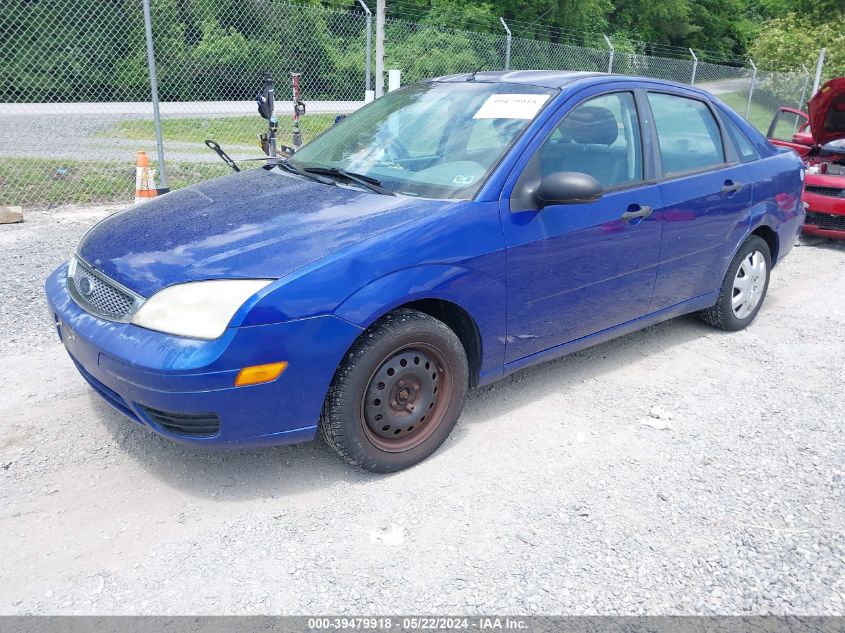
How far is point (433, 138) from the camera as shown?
3.76 meters

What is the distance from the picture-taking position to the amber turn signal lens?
8.80 feet

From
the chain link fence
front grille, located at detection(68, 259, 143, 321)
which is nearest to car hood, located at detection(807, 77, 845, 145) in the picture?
the chain link fence

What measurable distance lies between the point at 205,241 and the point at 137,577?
1.35m

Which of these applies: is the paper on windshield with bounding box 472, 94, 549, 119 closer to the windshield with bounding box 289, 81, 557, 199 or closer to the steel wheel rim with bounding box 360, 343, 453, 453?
the windshield with bounding box 289, 81, 557, 199

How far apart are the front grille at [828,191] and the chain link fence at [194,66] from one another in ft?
16.5

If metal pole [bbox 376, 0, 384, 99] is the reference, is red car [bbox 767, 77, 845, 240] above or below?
below

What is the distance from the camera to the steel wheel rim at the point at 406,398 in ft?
10.0

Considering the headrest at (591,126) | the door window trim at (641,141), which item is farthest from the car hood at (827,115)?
the headrest at (591,126)

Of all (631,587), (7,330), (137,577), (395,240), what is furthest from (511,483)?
(7,330)

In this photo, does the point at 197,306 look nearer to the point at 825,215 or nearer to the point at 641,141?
the point at 641,141

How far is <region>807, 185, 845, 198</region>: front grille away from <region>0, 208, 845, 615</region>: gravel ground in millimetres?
4593

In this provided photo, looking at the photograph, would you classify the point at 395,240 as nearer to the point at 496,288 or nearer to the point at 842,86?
the point at 496,288

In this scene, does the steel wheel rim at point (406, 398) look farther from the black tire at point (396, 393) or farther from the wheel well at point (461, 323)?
the wheel well at point (461, 323)

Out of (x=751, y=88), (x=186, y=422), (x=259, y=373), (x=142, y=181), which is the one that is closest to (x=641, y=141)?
(x=259, y=373)
